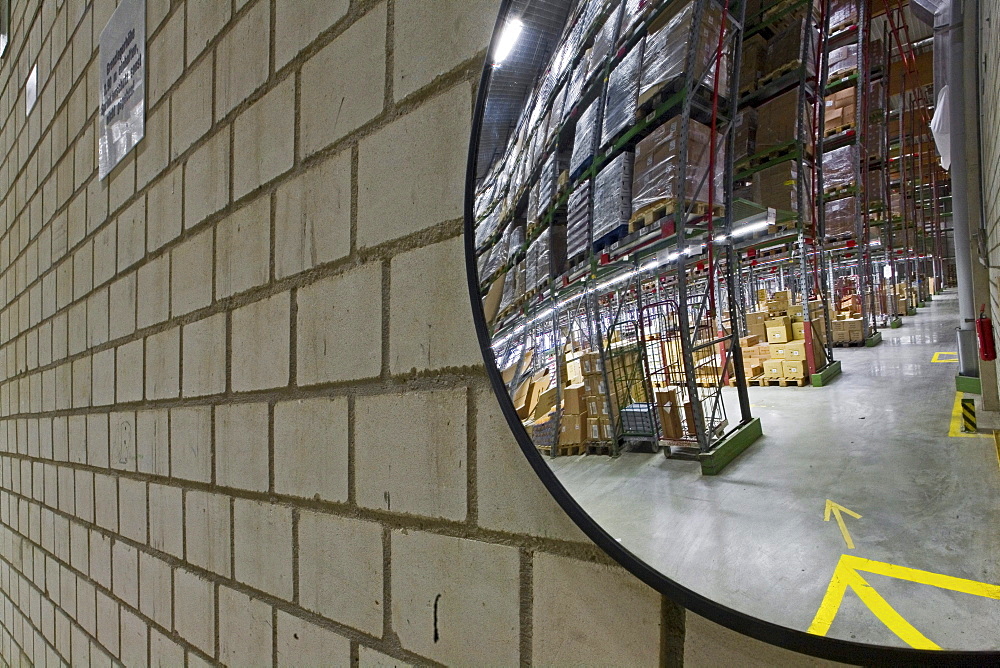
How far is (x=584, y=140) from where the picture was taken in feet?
1.90

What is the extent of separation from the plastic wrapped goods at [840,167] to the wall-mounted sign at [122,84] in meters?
1.91

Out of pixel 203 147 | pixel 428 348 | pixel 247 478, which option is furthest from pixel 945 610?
pixel 203 147

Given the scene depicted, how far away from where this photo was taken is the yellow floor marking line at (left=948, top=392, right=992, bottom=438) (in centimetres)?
34

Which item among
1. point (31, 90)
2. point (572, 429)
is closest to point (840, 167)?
point (572, 429)

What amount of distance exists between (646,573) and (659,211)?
33 cm

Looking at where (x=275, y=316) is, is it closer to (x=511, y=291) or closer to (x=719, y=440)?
(x=511, y=291)

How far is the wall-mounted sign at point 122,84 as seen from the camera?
5.64 ft

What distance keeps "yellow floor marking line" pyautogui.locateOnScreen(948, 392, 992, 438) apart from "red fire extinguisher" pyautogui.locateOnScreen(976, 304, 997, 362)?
0.03 metres

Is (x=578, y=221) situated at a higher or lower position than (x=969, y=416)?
higher

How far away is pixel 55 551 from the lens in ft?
7.98

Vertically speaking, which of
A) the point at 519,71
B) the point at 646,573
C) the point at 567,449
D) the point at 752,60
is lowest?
the point at 646,573

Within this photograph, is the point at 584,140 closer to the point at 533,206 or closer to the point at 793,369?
the point at 533,206

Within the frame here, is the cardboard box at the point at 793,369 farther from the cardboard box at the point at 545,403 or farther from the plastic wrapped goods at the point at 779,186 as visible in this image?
the cardboard box at the point at 545,403

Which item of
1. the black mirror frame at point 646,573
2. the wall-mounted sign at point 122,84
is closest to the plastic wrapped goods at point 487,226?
the black mirror frame at point 646,573
